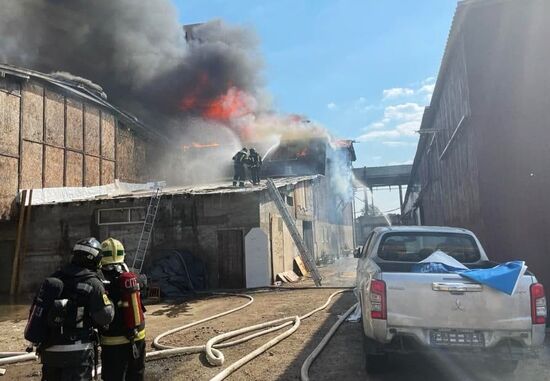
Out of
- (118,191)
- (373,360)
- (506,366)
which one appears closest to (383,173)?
(118,191)

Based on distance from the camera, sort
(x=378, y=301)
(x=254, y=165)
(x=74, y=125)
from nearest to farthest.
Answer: (x=378, y=301) → (x=254, y=165) → (x=74, y=125)

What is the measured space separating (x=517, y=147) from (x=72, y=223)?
14574 millimetres

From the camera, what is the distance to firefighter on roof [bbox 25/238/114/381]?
320 cm

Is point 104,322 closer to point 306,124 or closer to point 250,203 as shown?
point 250,203

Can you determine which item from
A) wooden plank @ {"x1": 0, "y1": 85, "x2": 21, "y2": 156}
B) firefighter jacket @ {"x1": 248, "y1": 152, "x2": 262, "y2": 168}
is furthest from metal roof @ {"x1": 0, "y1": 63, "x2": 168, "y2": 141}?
firefighter jacket @ {"x1": 248, "y1": 152, "x2": 262, "y2": 168}

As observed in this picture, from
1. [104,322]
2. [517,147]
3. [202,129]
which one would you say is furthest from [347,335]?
[202,129]

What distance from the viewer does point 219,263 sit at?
49.7 ft

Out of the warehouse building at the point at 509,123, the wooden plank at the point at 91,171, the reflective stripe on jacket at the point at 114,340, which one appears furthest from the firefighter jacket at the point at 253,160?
the reflective stripe on jacket at the point at 114,340

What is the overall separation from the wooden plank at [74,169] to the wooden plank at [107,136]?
5.65ft

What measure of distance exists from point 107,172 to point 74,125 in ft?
9.98

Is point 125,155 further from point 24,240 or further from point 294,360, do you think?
point 294,360

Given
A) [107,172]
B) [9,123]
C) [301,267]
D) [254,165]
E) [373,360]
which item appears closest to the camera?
[373,360]

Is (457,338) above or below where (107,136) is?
below

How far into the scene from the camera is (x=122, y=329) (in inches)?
144
